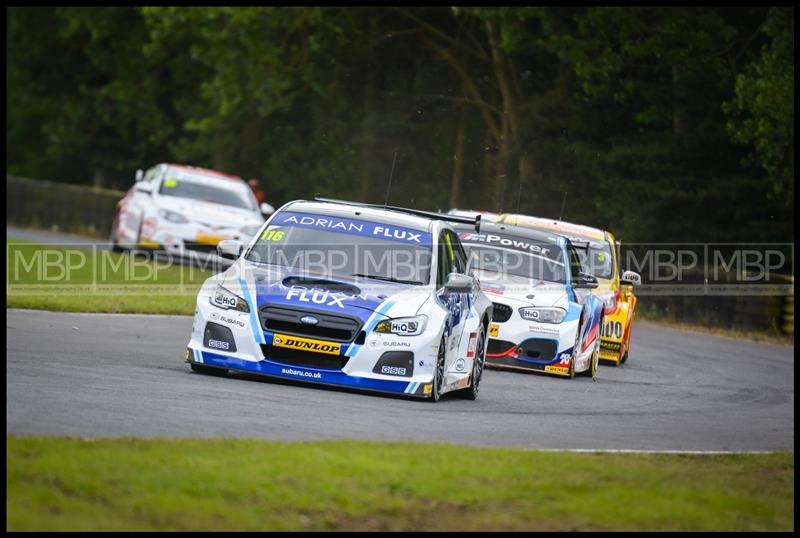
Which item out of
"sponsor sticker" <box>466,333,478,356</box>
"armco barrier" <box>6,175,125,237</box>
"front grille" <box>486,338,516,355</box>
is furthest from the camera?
"armco barrier" <box>6,175,125,237</box>

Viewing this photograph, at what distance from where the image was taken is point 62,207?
42156 mm

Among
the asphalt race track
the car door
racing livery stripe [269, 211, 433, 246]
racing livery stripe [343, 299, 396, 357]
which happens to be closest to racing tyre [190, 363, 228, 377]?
the asphalt race track

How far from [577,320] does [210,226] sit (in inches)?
500

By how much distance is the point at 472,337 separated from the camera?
1345 centimetres

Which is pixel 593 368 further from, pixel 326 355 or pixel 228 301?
pixel 228 301

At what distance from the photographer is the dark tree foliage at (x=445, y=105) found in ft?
119

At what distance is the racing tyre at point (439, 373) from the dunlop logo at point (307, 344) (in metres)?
0.81

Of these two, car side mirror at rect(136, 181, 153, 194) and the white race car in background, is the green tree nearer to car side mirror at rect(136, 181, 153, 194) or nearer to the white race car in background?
the white race car in background

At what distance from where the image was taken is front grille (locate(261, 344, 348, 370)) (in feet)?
40.1

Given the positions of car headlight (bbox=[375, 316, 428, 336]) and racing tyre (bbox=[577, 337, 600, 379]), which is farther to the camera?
racing tyre (bbox=[577, 337, 600, 379])

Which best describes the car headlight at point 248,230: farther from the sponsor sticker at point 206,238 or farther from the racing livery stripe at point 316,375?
the racing livery stripe at point 316,375

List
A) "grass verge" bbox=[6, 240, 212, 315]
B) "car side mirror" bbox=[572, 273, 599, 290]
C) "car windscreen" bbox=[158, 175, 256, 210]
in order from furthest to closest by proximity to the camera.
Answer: "car windscreen" bbox=[158, 175, 256, 210] < "grass verge" bbox=[6, 240, 212, 315] < "car side mirror" bbox=[572, 273, 599, 290]

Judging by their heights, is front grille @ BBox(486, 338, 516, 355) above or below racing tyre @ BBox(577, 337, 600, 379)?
above

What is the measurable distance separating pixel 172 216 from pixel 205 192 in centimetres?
175
